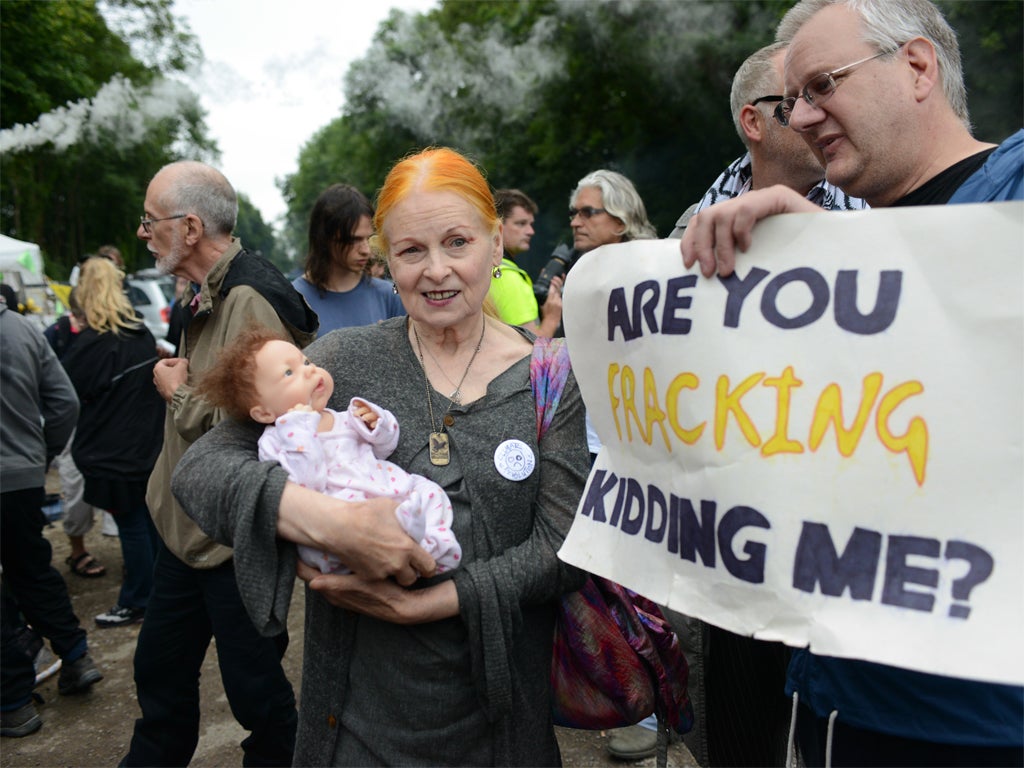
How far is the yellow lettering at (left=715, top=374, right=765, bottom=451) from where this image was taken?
129 centimetres

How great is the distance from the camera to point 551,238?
797 inches

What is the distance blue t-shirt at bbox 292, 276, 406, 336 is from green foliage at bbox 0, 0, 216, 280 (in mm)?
12917

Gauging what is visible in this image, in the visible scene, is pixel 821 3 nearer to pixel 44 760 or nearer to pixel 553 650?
pixel 553 650

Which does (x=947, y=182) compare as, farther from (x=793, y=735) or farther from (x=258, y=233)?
(x=258, y=233)

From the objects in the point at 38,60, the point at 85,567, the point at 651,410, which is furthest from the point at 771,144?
the point at 38,60

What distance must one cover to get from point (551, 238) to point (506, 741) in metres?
18.9

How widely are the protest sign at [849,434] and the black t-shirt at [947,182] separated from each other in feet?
0.85

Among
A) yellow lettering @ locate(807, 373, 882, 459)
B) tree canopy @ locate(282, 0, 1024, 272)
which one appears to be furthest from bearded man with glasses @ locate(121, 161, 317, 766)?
tree canopy @ locate(282, 0, 1024, 272)

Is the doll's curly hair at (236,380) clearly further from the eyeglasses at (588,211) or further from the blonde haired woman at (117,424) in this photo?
the blonde haired woman at (117,424)

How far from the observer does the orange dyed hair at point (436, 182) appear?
1880 mm

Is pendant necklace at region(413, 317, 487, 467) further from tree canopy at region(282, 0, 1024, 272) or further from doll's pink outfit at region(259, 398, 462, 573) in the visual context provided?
tree canopy at region(282, 0, 1024, 272)

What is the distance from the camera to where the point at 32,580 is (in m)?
4.14

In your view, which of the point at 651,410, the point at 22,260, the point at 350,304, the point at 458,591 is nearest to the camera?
the point at 651,410

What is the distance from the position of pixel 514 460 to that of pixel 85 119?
1977cm
